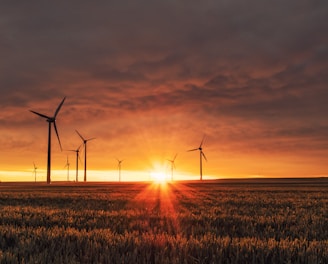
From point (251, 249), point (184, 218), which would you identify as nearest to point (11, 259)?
point (251, 249)

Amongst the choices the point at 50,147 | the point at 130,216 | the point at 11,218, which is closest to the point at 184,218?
the point at 130,216

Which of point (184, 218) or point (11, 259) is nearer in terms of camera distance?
point (11, 259)

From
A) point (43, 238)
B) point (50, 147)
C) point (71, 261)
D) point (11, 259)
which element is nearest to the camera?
point (71, 261)

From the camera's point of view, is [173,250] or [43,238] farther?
[43,238]

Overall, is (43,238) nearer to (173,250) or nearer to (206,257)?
(173,250)

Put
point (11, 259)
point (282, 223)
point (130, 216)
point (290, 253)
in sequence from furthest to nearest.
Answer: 1. point (130, 216)
2. point (282, 223)
3. point (290, 253)
4. point (11, 259)

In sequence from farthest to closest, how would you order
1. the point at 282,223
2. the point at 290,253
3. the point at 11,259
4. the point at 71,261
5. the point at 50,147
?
the point at 50,147 → the point at 282,223 → the point at 290,253 → the point at 11,259 → the point at 71,261

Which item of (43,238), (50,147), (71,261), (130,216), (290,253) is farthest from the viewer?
(50,147)

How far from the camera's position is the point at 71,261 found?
548 cm

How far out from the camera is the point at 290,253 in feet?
21.0

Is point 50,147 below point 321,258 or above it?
above

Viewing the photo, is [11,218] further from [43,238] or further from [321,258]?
[321,258]

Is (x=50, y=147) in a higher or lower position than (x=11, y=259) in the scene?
higher

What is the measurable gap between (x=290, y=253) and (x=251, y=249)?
2.17 feet
